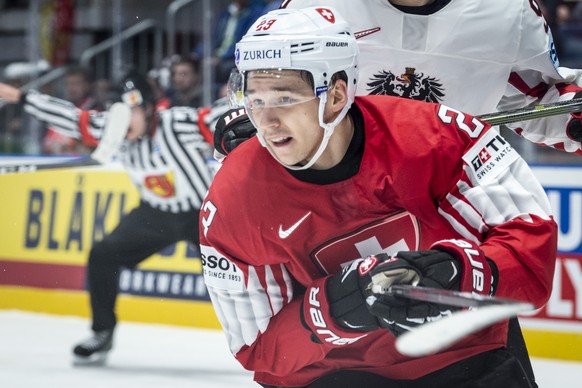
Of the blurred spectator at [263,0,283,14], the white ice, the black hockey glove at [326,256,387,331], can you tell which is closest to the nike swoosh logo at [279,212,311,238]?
the black hockey glove at [326,256,387,331]

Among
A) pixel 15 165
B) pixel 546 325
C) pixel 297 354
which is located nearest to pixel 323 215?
pixel 297 354

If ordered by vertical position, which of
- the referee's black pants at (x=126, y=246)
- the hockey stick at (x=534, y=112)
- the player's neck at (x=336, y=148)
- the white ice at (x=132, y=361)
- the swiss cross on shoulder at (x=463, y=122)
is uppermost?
the swiss cross on shoulder at (x=463, y=122)

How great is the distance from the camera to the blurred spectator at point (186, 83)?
5.06 metres

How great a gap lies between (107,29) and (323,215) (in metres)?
5.27

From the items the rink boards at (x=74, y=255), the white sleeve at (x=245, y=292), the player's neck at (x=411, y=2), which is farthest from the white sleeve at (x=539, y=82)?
the rink boards at (x=74, y=255)

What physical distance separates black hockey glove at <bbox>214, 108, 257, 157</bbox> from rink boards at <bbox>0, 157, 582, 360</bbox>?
2411 millimetres

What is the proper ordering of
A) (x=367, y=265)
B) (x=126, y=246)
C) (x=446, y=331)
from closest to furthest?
(x=446, y=331)
(x=367, y=265)
(x=126, y=246)

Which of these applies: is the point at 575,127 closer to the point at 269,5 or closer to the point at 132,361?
the point at 132,361

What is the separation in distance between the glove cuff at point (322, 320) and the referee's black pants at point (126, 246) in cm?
256

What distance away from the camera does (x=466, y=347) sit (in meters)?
1.67

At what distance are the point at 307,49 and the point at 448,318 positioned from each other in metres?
0.58

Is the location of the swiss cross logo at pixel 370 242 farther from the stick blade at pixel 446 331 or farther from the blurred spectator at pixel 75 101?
the blurred spectator at pixel 75 101

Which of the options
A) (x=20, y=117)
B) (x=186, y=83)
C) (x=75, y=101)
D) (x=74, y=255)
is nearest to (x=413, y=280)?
(x=74, y=255)

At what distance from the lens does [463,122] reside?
165 cm
